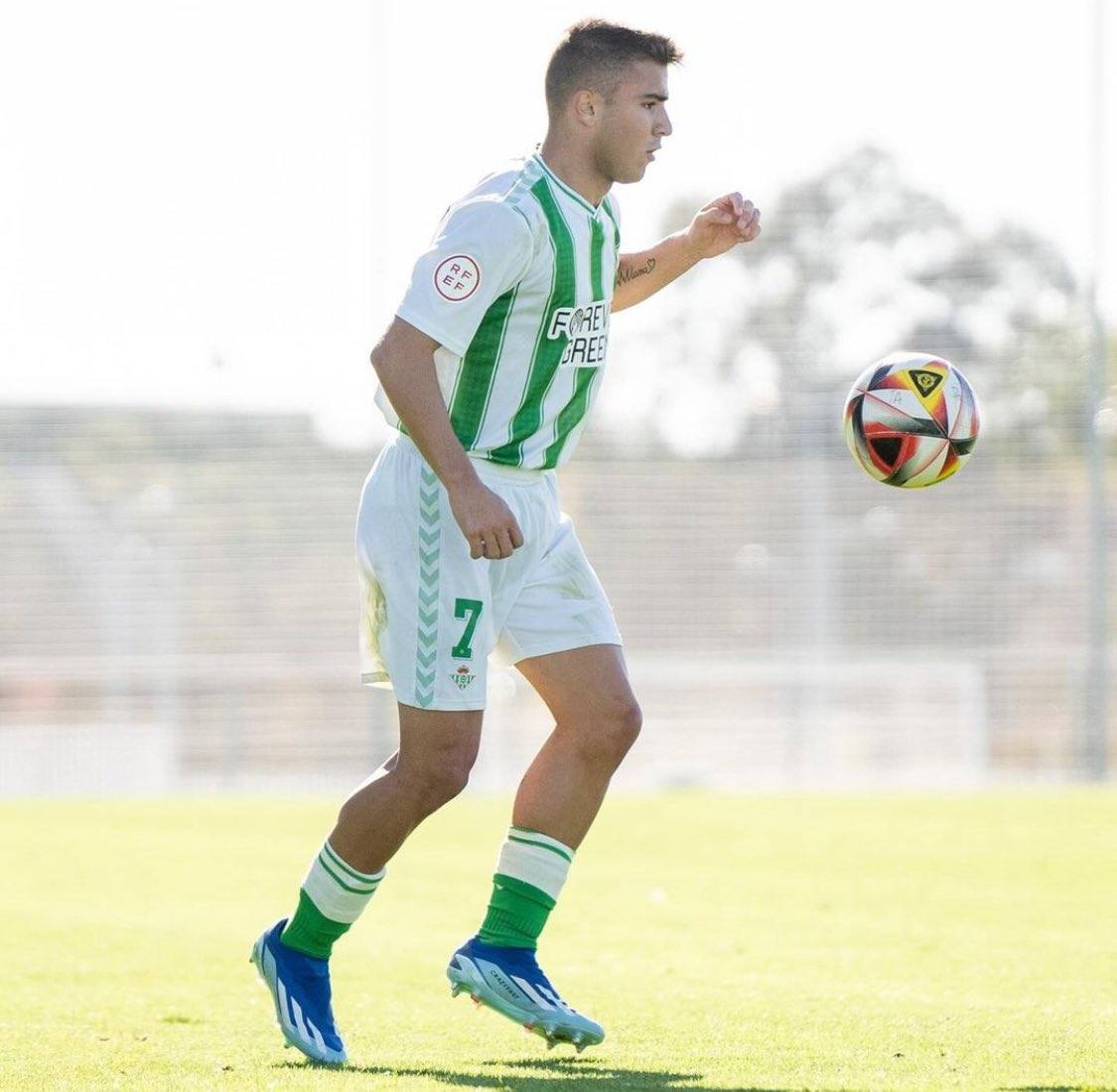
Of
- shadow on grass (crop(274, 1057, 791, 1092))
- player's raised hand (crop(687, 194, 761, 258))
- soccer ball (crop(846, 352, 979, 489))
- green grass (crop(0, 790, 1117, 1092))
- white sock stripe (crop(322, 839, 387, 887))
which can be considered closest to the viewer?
shadow on grass (crop(274, 1057, 791, 1092))

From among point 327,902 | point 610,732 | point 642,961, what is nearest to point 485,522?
point 610,732

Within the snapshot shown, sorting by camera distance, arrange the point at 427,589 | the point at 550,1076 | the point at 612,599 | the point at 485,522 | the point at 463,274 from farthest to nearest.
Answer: the point at 612,599, the point at 427,589, the point at 463,274, the point at 485,522, the point at 550,1076

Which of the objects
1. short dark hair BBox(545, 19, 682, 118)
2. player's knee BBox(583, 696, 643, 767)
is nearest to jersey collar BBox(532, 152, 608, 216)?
short dark hair BBox(545, 19, 682, 118)

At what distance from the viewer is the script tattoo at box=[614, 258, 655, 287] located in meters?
4.70

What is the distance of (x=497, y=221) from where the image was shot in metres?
3.91

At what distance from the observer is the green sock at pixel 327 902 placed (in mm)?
3996

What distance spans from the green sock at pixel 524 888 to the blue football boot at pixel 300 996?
37 cm

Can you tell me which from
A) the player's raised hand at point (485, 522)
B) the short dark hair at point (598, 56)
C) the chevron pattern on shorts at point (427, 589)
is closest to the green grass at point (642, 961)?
the chevron pattern on shorts at point (427, 589)

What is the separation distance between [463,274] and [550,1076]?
62.9 inches

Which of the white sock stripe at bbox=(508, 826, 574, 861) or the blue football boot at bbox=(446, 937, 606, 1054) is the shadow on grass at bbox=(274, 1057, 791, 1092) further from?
the white sock stripe at bbox=(508, 826, 574, 861)

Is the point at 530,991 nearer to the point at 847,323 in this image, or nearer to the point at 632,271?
the point at 632,271

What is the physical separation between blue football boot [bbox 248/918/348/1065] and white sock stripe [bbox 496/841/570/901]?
1.48 ft

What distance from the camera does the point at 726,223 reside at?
463 centimetres

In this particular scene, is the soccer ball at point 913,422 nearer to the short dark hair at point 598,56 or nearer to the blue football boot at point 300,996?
the short dark hair at point 598,56
